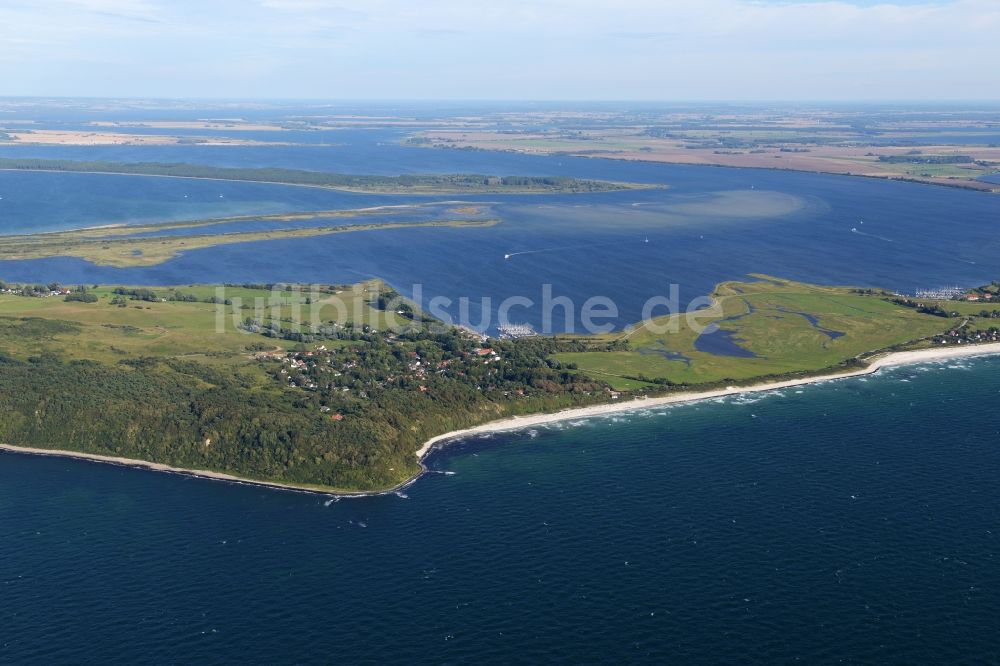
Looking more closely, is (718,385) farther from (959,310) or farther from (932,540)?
(959,310)

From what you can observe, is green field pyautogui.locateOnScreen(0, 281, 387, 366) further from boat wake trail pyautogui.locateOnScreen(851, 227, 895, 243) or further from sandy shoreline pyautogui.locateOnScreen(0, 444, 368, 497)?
boat wake trail pyautogui.locateOnScreen(851, 227, 895, 243)

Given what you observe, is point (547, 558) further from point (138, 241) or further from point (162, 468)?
point (138, 241)

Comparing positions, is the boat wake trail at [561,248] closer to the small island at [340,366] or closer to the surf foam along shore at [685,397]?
the small island at [340,366]

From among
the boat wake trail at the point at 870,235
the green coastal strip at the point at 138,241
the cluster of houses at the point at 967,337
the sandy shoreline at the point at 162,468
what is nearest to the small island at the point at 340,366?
the sandy shoreline at the point at 162,468

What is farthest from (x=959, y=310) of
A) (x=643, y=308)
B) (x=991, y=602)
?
(x=991, y=602)

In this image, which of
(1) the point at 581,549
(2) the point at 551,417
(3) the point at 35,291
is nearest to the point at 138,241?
(3) the point at 35,291

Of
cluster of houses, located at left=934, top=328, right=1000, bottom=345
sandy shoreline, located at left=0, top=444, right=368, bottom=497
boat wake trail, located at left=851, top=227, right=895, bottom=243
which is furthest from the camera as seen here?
boat wake trail, located at left=851, top=227, right=895, bottom=243

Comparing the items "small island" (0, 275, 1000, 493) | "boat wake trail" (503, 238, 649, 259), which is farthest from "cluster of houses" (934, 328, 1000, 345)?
"boat wake trail" (503, 238, 649, 259)
